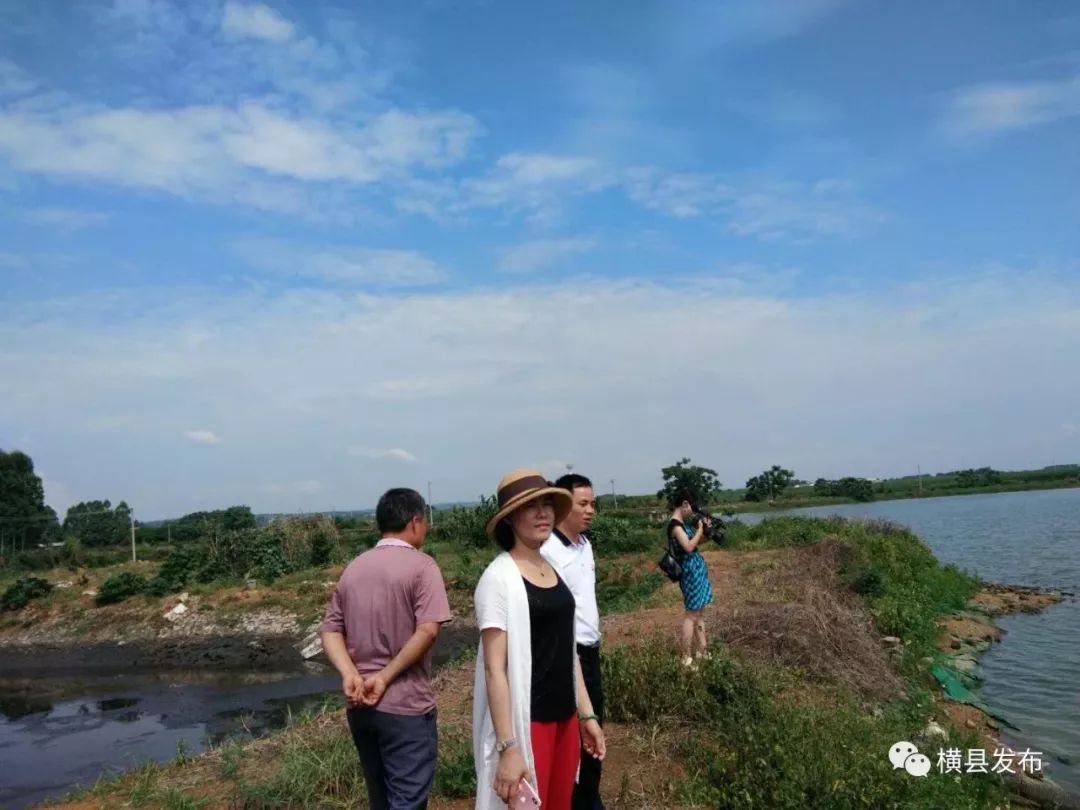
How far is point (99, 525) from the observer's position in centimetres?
3766

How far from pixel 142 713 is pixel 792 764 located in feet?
36.3

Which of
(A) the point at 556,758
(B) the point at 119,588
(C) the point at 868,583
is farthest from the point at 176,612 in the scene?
(A) the point at 556,758

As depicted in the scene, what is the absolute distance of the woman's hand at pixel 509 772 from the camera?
2.20 meters

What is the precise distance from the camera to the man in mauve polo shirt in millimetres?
2635

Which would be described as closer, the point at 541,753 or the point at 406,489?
the point at 541,753

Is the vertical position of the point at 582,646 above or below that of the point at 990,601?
above

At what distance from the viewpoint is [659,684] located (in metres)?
4.89

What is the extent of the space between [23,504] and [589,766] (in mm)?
40669

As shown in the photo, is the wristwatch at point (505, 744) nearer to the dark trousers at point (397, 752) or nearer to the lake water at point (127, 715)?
the dark trousers at point (397, 752)

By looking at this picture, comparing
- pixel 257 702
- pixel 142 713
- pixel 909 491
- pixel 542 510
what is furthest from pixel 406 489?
pixel 909 491

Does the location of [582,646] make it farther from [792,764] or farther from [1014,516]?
[1014,516]

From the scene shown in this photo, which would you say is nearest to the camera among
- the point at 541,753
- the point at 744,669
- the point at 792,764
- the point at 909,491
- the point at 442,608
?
the point at 541,753
